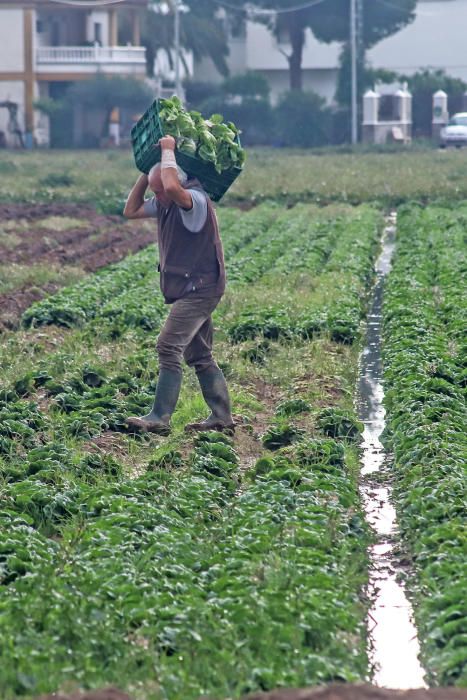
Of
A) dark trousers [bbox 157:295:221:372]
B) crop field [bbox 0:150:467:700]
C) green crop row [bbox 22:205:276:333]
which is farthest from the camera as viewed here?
green crop row [bbox 22:205:276:333]

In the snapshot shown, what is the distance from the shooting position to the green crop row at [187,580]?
4.90 metres

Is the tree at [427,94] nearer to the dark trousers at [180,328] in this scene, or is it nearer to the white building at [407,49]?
the white building at [407,49]

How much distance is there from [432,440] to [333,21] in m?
57.6

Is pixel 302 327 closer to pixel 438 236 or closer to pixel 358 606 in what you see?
pixel 358 606

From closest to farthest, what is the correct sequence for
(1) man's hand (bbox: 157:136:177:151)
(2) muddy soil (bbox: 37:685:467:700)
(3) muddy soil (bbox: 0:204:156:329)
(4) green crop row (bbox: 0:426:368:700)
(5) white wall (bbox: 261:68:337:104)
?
(2) muddy soil (bbox: 37:685:467:700)
(4) green crop row (bbox: 0:426:368:700)
(1) man's hand (bbox: 157:136:177:151)
(3) muddy soil (bbox: 0:204:156:329)
(5) white wall (bbox: 261:68:337:104)

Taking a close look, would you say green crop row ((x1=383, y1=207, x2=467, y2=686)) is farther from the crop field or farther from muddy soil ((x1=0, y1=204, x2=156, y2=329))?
muddy soil ((x1=0, y1=204, x2=156, y2=329))

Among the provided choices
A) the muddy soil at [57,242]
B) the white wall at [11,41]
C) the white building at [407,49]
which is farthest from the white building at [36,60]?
the muddy soil at [57,242]

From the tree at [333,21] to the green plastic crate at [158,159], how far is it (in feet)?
184

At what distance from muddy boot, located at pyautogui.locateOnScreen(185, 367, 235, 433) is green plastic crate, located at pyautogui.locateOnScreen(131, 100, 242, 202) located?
115 centimetres

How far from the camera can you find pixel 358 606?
5871mm

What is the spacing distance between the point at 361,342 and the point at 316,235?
8890 mm

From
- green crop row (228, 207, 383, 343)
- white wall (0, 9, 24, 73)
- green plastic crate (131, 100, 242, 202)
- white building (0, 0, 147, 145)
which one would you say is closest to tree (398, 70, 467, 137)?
white building (0, 0, 147, 145)

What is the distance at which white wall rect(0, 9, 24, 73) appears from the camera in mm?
58312

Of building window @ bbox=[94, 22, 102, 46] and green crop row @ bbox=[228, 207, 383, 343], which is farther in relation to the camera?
Result: building window @ bbox=[94, 22, 102, 46]
